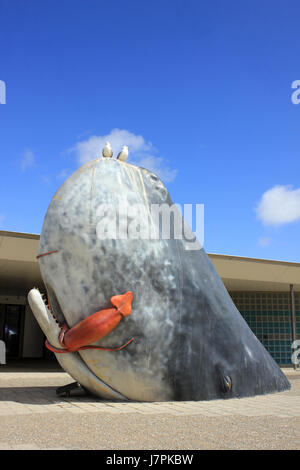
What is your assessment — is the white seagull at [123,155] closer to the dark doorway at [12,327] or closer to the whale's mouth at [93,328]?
the whale's mouth at [93,328]

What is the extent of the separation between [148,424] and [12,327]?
1950 centimetres

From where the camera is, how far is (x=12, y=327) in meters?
22.7

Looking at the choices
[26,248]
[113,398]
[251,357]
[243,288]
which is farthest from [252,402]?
[243,288]

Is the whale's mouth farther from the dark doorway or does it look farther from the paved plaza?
the dark doorway

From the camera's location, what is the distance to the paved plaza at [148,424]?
384cm

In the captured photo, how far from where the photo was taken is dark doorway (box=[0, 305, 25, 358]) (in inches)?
888

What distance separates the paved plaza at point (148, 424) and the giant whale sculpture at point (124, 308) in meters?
0.33

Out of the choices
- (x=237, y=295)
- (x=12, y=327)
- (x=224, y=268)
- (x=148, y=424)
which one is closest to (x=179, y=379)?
(x=148, y=424)

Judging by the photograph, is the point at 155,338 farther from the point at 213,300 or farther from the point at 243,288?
the point at 243,288

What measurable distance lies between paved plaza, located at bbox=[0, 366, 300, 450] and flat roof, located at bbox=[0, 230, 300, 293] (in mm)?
5695

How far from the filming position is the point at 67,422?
15.8 ft

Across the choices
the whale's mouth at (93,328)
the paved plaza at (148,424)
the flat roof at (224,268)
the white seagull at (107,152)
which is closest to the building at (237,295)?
the flat roof at (224,268)
